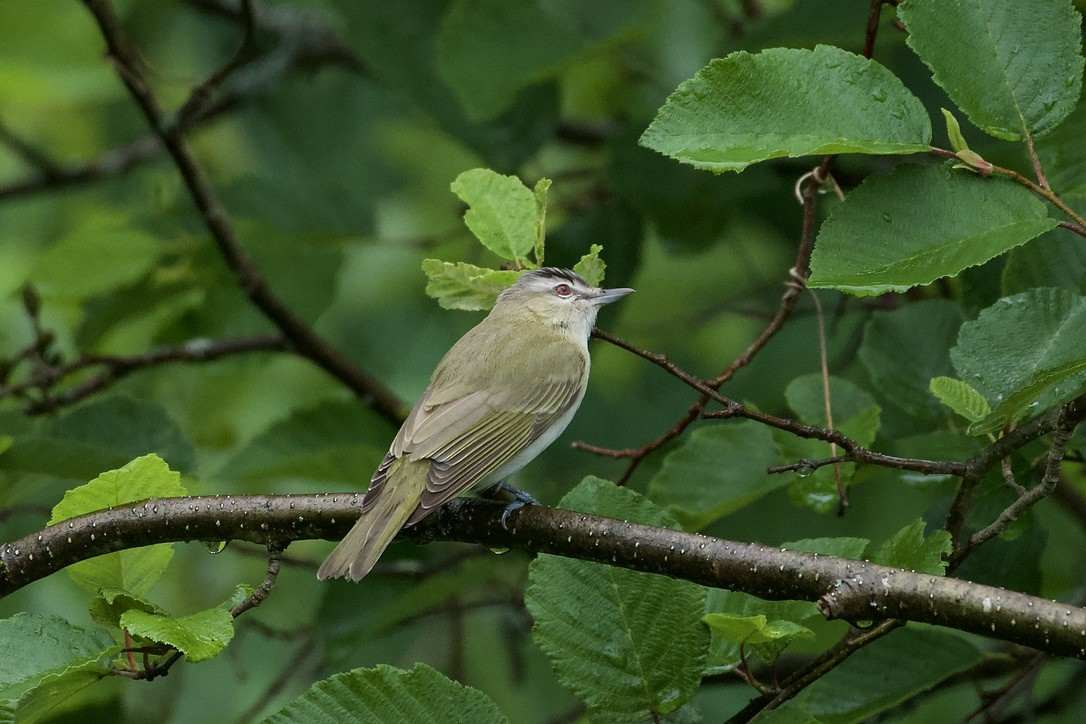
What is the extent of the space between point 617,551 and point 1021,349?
2.97ft

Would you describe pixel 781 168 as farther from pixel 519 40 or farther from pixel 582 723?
pixel 582 723

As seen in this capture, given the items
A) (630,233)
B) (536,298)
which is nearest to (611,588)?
(536,298)

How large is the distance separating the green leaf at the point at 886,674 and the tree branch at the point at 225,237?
7.51 feet

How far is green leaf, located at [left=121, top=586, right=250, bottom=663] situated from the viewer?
2100 millimetres

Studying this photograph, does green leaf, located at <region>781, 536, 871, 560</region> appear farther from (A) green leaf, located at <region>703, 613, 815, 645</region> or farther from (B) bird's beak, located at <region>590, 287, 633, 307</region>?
(B) bird's beak, located at <region>590, 287, 633, 307</region>

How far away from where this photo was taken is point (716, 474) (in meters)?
2.91

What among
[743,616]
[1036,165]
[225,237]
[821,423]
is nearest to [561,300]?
[225,237]

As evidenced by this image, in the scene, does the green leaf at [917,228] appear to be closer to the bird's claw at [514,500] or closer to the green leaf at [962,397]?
the green leaf at [962,397]

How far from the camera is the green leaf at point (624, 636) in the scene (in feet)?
7.41

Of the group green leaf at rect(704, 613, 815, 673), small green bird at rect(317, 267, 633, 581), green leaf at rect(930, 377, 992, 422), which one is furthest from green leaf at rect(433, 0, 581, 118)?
green leaf at rect(704, 613, 815, 673)

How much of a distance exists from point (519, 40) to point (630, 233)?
1.09m

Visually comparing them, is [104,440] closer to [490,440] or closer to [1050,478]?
[490,440]

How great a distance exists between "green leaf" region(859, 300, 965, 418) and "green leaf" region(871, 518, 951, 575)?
29.7 inches

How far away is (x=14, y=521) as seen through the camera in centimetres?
442
